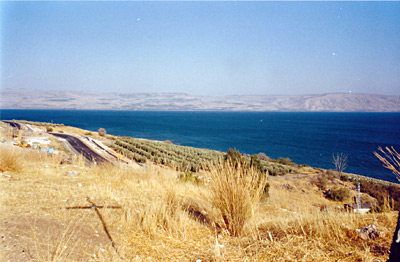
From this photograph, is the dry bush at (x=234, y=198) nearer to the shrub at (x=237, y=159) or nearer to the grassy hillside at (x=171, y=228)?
the grassy hillside at (x=171, y=228)

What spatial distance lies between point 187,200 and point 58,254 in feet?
10.4

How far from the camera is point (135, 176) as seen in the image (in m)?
7.18

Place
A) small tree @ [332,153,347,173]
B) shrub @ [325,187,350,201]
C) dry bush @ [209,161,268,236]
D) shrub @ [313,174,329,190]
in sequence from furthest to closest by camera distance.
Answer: small tree @ [332,153,347,173]
shrub @ [313,174,329,190]
shrub @ [325,187,350,201]
dry bush @ [209,161,268,236]

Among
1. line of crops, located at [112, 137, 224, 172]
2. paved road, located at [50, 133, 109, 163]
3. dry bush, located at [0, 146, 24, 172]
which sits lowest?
line of crops, located at [112, 137, 224, 172]

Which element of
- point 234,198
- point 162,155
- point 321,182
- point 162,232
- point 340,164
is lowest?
point 340,164

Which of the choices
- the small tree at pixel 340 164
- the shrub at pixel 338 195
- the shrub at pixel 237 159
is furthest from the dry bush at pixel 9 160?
the small tree at pixel 340 164

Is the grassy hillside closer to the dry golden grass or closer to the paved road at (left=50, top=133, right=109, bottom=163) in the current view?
the dry golden grass

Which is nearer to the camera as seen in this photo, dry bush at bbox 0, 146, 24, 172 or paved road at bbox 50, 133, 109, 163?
dry bush at bbox 0, 146, 24, 172

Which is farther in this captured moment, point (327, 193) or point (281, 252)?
point (327, 193)

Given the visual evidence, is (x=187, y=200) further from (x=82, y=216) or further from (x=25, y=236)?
(x=25, y=236)

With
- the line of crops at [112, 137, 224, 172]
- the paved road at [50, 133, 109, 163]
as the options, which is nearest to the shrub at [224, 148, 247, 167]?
the line of crops at [112, 137, 224, 172]

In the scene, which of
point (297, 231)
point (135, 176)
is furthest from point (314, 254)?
point (135, 176)

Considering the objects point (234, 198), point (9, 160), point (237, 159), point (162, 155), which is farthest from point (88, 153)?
point (234, 198)

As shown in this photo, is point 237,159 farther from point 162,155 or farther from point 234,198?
point 162,155
